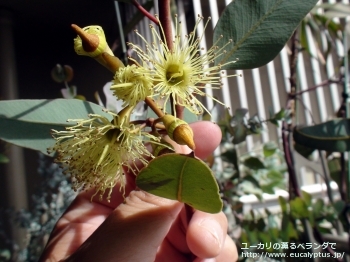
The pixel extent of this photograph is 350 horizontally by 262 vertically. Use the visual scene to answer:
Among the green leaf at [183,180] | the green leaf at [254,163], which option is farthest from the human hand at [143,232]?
the green leaf at [254,163]

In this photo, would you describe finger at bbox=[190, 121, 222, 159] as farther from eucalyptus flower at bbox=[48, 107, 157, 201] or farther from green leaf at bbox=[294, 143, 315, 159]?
green leaf at bbox=[294, 143, 315, 159]

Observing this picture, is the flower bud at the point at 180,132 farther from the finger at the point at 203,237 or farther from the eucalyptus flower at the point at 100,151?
the finger at the point at 203,237

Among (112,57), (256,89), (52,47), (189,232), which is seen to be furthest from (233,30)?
(52,47)

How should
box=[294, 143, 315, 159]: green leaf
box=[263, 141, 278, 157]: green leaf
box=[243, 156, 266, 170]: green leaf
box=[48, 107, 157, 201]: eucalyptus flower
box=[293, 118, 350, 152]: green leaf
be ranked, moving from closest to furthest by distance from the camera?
box=[48, 107, 157, 201]: eucalyptus flower, box=[293, 118, 350, 152]: green leaf, box=[294, 143, 315, 159]: green leaf, box=[243, 156, 266, 170]: green leaf, box=[263, 141, 278, 157]: green leaf

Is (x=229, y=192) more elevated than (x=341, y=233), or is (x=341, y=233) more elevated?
(x=229, y=192)

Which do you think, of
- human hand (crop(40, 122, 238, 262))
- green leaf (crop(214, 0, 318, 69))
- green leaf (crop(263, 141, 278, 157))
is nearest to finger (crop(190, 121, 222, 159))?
human hand (crop(40, 122, 238, 262))

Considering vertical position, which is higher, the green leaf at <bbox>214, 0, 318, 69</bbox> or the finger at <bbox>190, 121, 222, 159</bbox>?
Result: the green leaf at <bbox>214, 0, 318, 69</bbox>

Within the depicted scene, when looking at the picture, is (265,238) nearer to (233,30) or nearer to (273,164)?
(273,164)
